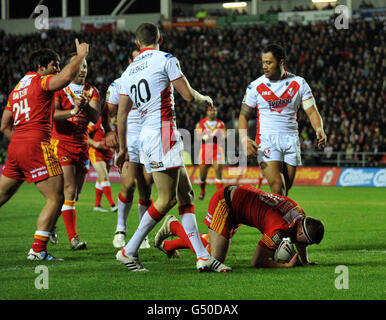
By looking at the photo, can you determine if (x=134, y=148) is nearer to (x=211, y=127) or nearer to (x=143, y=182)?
(x=143, y=182)

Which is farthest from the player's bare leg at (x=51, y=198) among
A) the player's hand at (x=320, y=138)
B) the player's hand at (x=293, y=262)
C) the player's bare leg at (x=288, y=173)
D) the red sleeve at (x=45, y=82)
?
the player's hand at (x=320, y=138)

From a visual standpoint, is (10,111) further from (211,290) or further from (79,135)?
(211,290)

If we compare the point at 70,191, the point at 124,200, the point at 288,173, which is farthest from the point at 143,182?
the point at 288,173

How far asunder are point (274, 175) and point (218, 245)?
1.69 meters

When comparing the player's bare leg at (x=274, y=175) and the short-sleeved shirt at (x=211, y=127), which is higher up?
the player's bare leg at (x=274, y=175)

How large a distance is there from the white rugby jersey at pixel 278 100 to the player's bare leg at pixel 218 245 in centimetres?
201

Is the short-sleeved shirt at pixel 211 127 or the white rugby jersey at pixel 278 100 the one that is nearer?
the white rugby jersey at pixel 278 100

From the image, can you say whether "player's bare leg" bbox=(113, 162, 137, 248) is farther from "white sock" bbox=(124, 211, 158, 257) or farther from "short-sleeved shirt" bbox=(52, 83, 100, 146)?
"white sock" bbox=(124, 211, 158, 257)

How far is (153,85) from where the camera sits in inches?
259

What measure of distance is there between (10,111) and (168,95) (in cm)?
193

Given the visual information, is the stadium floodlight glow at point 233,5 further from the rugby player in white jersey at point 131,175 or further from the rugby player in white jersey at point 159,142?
the rugby player in white jersey at point 159,142

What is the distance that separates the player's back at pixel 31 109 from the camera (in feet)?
23.3

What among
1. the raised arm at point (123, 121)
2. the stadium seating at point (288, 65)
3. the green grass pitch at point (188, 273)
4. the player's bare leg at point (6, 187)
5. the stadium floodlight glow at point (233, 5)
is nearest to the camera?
the green grass pitch at point (188, 273)
